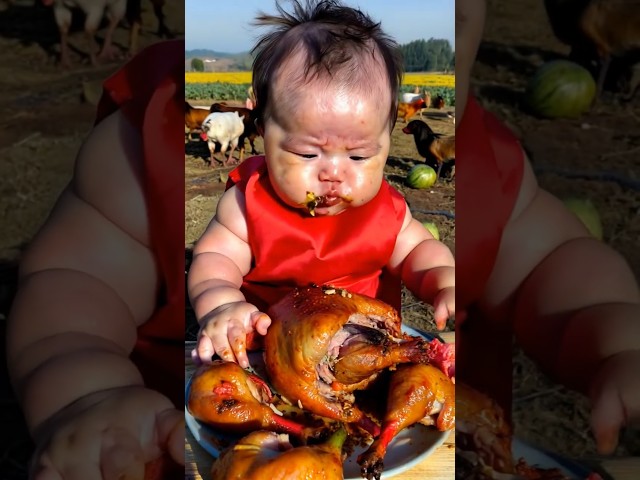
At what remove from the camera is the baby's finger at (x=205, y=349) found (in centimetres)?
73

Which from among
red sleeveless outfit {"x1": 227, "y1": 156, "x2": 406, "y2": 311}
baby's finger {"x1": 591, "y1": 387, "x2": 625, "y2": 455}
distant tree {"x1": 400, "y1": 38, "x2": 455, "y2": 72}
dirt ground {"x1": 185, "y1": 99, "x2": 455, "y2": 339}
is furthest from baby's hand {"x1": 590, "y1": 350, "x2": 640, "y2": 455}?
dirt ground {"x1": 185, "y1": 99, "x2": 455, "y2": 339}

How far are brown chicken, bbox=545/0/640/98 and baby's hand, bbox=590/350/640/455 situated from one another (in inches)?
7.9

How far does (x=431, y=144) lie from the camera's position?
4.91ft

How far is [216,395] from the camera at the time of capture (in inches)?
27.6

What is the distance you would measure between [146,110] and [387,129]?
16.2 inches

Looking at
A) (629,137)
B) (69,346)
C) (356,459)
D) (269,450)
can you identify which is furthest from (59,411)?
(629,137)

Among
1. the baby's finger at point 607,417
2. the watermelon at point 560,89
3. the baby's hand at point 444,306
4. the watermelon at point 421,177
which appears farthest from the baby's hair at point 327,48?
the watermelon at point 421,177

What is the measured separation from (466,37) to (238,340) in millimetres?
416

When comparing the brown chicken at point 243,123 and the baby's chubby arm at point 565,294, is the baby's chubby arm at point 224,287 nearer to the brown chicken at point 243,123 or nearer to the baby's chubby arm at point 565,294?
the baby's chubby arm at point 565,294

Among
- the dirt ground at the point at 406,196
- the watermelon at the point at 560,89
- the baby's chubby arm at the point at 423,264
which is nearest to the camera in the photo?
the watermelon at the point at 560,89

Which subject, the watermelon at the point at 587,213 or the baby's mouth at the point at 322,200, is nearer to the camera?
the watermelon at the point at 587,213

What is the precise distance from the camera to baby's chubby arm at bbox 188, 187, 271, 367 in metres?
0.74

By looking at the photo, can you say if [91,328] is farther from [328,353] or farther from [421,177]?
[421,177]

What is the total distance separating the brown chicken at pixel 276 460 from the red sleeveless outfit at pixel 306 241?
0.36 metres
